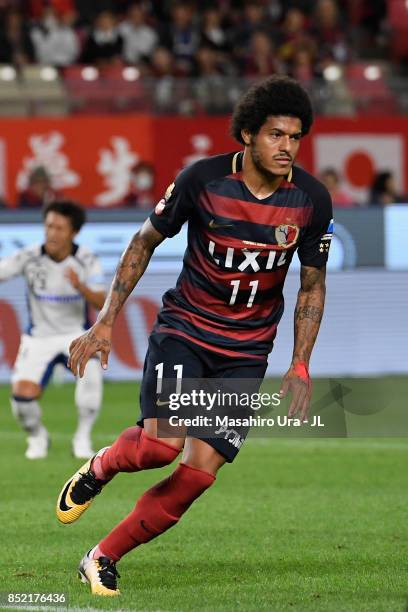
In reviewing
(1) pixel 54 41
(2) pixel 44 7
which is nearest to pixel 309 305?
(1) pixel 54 41

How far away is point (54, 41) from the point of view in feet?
65.6

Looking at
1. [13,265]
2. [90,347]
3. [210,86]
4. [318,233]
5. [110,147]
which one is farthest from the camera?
[110,147]

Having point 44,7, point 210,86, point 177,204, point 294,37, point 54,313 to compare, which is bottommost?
point 54,313

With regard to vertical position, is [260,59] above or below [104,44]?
below

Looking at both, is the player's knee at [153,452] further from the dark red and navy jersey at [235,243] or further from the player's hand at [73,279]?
the player's hand at [73,279]

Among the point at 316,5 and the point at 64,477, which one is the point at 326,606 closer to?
the point at 64,477

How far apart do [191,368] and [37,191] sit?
10831 mm

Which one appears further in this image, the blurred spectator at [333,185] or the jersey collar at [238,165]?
the blurred spectator at [333,185]

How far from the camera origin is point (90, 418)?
11.5 metres

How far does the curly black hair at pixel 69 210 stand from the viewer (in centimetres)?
1136

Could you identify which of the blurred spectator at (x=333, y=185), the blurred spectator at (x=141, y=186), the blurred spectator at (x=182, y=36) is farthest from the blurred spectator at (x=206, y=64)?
the blurred spectator at (x=333, y=185)

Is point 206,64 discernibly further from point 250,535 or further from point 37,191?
point 250,535

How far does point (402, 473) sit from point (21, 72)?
9.92 m

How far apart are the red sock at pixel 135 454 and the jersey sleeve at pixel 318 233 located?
1042 mm
